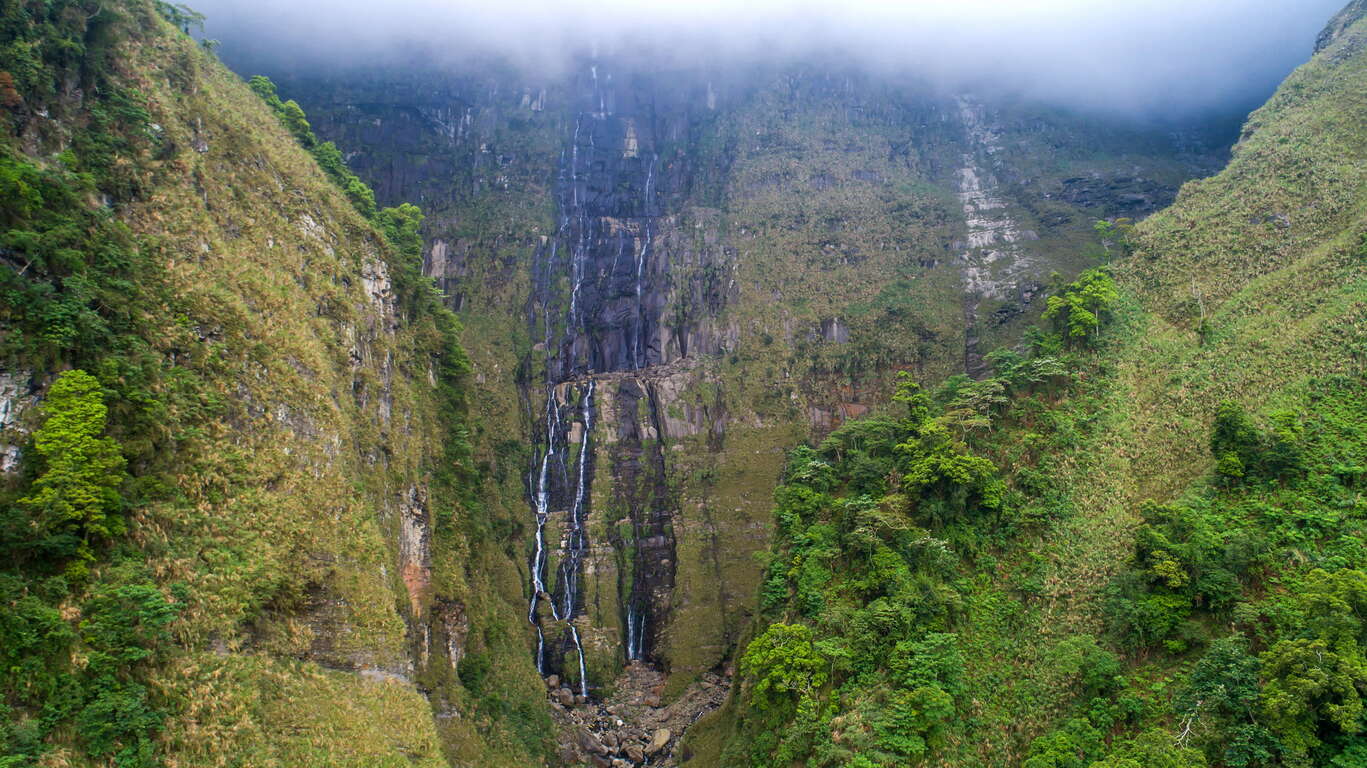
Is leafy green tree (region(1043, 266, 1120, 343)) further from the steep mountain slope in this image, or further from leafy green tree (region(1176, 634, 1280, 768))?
the steep mountain slope

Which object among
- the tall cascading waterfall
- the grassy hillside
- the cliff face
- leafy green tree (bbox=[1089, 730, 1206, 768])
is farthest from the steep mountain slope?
the cliff face

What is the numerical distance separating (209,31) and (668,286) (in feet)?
182

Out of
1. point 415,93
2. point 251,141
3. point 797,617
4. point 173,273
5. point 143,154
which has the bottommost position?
point 797,617

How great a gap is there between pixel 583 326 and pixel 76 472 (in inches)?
2399

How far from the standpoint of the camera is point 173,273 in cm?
2525

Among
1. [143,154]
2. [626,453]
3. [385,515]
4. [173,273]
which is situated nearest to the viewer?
[173,273]

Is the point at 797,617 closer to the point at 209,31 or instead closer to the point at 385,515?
the point at 385,515

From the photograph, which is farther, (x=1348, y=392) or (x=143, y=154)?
(x=1348, y=392)

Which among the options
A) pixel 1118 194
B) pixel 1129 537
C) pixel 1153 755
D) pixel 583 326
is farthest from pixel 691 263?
pixel 1153 755

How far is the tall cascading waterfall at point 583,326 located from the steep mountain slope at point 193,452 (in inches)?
889

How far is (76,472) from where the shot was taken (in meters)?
18.7

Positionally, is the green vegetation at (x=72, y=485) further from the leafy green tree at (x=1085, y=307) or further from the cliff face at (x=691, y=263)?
the leafy green tree at (x=1085, y=307)

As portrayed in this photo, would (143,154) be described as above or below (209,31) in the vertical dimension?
below

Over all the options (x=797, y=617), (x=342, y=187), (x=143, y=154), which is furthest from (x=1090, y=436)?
(x=342, y=187)
